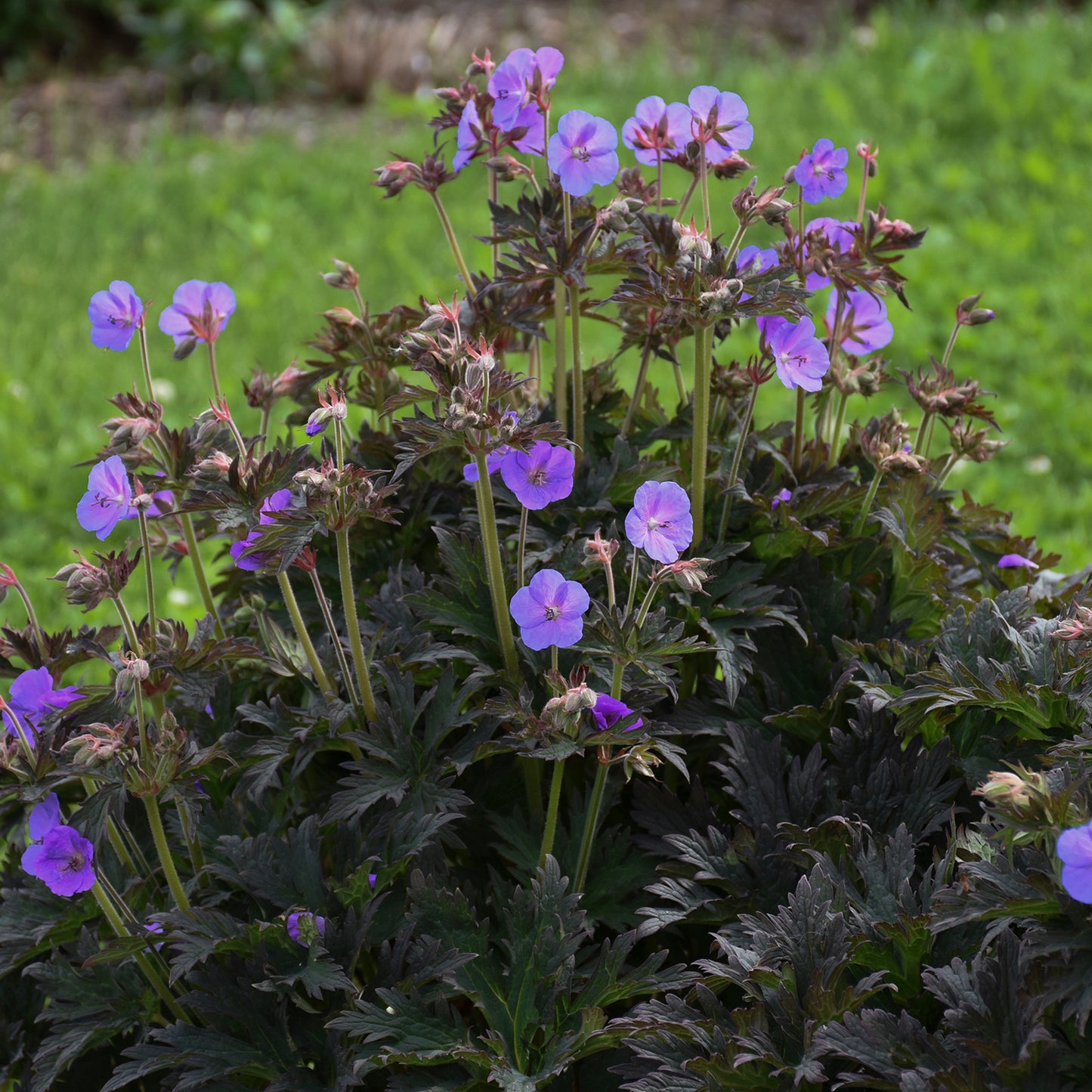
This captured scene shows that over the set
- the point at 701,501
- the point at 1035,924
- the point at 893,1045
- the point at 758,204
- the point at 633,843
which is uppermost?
the point at 758,204

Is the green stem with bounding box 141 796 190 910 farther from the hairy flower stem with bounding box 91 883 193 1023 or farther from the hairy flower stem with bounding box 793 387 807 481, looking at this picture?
the hairy flower stem with bounding box 793 387 807 481

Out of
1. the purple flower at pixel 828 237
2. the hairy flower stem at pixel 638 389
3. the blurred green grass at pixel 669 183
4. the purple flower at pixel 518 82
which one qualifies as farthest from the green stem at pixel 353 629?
the blurred green grass at pixel 669 183

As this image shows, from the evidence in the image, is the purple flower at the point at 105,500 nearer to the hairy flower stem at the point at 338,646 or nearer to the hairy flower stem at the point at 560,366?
the hairy flower stem at the point at 338,646

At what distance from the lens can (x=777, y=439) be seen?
1.85 meters

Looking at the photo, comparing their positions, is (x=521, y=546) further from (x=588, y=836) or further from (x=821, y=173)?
(x=821, y=173)

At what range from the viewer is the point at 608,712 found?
1.42m

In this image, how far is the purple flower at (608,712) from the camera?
4.59ft

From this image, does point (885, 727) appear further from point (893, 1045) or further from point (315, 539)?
point (315, 539)

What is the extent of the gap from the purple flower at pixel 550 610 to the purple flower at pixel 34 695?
0.58 m

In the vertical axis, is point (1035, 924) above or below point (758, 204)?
below

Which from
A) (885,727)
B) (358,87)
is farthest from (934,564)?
(358,87)

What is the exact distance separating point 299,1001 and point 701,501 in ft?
2.54

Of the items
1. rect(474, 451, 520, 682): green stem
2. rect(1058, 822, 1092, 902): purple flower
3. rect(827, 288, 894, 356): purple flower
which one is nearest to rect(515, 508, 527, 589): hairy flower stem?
rect(474, 451, 520, 682): green stem

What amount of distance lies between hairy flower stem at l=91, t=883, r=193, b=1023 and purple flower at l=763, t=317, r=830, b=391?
103 cm
